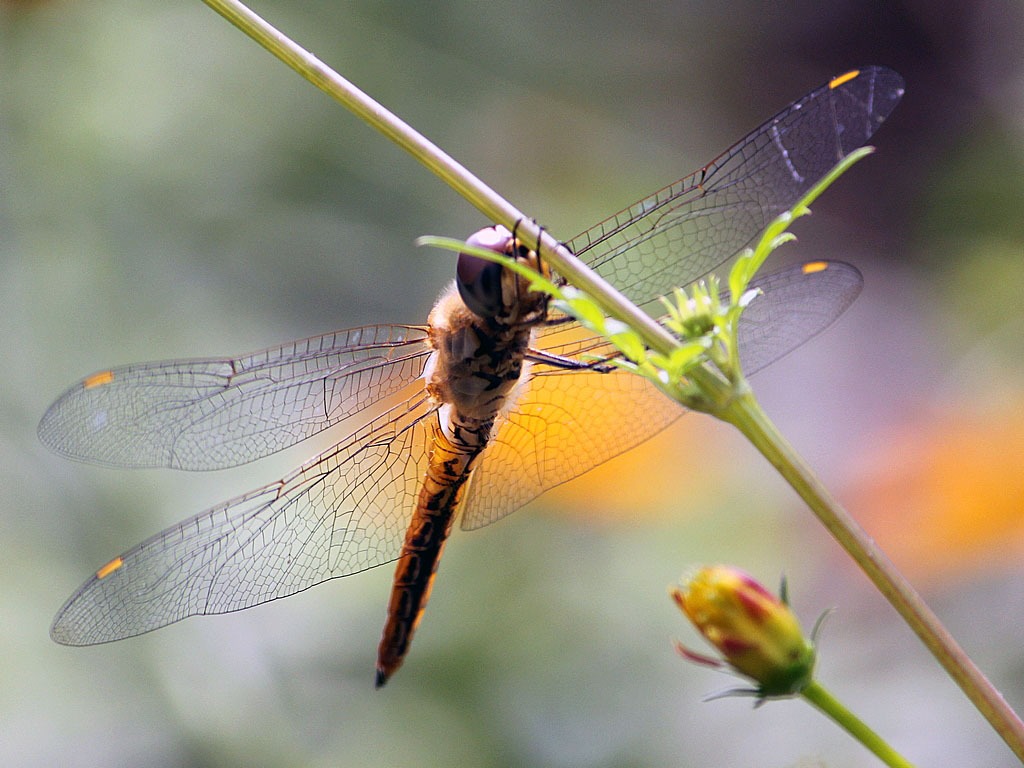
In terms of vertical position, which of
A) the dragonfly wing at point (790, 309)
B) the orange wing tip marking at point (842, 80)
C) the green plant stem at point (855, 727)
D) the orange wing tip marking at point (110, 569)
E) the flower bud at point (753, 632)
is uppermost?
the orange wing tip marking at point (110, 569)

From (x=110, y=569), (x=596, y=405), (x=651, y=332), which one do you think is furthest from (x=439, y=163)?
(x=110, y=569)

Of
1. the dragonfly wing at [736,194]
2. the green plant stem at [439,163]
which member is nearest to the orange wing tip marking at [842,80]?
the dragonfly wing at [736,194]

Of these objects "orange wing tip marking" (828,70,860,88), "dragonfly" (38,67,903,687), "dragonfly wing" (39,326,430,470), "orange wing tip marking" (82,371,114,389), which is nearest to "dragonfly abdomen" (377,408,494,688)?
"dragonfly" (38,67,903,687)

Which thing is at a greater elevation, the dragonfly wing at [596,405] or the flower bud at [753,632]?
the dragonfly wing at [596,405]

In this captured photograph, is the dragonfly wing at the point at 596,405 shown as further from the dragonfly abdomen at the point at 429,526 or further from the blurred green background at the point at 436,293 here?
the blurred green background at the point at 436,293

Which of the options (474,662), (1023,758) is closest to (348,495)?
(474,662)

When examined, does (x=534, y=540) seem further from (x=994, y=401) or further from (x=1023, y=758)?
(x=1023, y=758)

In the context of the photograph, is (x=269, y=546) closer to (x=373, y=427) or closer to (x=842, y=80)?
(x=373, y=427)
